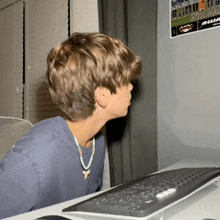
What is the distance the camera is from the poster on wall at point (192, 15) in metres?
1.36

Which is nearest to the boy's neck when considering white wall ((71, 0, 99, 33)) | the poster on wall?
the poster on wall

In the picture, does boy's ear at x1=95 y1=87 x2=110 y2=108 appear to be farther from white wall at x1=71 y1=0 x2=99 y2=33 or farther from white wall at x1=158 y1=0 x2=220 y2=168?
white wall at x1=71 y1=0 x2=99 y2=33

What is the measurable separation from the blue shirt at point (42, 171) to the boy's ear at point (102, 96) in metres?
0.15

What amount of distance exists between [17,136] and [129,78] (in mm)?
476

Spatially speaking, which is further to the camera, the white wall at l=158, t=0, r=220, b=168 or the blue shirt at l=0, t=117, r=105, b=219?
the white wall at l=158, t=0, r=220, b=168

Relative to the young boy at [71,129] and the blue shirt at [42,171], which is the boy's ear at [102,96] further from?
the blue shirt at [42,171]

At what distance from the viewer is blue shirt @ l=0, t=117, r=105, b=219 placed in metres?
0.71

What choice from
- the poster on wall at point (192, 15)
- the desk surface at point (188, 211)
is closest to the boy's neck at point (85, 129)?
the desk surface at point (188, 211)

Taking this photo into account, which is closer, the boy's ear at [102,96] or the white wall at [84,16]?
the boy's ear at [102,96]

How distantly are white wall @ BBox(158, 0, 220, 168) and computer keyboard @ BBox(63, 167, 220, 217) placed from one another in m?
0.74

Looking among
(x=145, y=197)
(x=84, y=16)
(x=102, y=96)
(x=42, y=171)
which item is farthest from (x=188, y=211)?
(x=84, y=16)

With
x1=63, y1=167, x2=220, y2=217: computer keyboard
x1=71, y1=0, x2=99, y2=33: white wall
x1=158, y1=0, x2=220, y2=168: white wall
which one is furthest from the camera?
x1=71, y1=0, x2=99, y2=33: white wall

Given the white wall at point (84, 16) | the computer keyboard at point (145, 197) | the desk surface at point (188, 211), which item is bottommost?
the desk surface at point (188, 211)

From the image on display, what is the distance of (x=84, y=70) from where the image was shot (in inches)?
35.9
